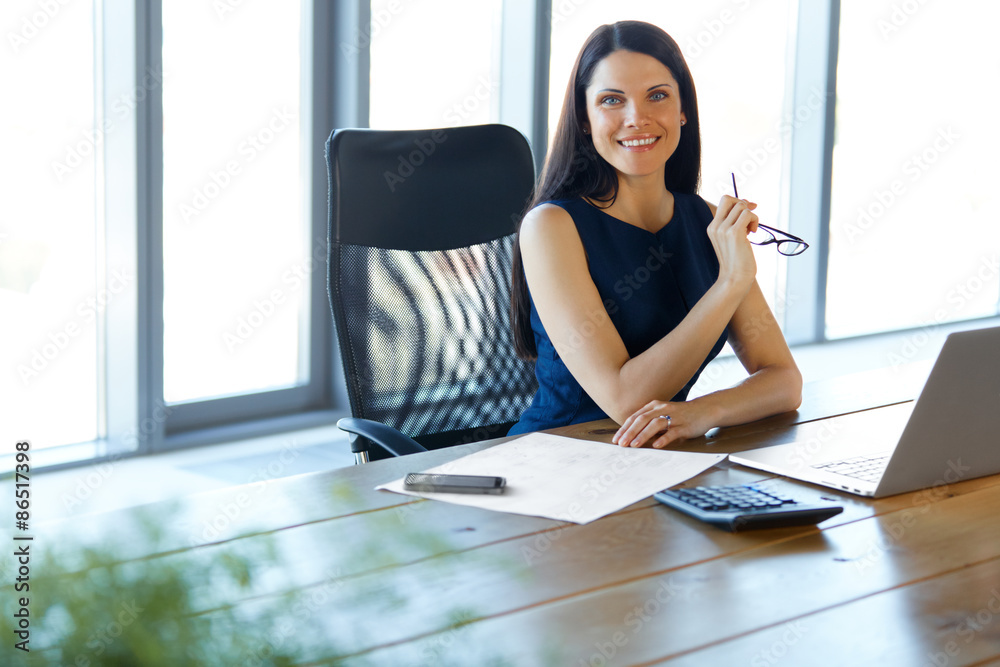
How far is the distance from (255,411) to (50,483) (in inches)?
28.8

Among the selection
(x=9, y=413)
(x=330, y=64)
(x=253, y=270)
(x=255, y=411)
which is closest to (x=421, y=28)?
(x=330, y=64)

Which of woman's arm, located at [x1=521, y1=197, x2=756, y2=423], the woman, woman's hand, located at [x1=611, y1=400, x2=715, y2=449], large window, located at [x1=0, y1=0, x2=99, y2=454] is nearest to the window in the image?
large window, located at [x1=0, y1=0, x2=99, y2=454]

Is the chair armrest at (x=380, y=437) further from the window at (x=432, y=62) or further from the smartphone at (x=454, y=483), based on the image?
the window at (x=432, y=62)

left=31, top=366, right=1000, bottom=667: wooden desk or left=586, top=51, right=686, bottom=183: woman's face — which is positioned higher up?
left=586, top=51, right=686, bottom=183: woman's face

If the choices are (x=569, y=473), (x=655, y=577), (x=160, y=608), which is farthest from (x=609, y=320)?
(x=160, y=608)

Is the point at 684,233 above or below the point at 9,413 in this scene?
above

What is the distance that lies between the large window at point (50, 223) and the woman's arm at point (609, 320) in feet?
5.24

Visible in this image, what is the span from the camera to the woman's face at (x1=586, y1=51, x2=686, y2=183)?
71.8 inches

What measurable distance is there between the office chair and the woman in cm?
9

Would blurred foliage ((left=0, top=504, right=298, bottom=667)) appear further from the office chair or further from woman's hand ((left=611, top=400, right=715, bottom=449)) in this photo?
the office chair

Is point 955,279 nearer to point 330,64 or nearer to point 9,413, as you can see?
point 330,64

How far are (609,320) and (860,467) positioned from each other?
0.54 metres

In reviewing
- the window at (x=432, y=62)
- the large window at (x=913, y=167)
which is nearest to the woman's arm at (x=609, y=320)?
the window at (x=432, y=62)

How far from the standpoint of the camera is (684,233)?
1.93 meters
